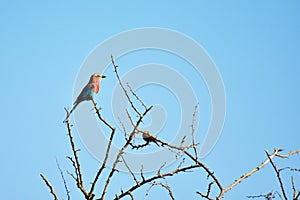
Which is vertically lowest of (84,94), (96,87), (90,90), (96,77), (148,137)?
(148,137)

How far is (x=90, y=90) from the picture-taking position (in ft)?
20.2

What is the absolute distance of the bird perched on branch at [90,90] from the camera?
5886mm

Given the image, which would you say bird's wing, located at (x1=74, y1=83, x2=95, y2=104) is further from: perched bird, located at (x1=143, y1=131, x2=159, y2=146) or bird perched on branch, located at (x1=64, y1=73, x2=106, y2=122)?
perched bird, located at (x1=143, y1=131, x2=159, y2=146)

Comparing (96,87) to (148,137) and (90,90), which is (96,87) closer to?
(90,90)

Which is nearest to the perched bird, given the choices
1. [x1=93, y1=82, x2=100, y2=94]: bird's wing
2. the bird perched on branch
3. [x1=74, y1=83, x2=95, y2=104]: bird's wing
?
the bird perched on branch

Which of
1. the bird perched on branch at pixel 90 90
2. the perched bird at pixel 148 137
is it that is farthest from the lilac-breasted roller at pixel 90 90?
the perched bird at pixel 148 137

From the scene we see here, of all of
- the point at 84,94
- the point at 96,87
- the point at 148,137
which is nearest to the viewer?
the point at 148,137

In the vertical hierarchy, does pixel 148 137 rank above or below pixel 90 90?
below

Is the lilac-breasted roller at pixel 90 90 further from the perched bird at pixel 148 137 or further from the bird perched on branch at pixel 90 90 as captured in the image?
the perched bird at pixel 148 137

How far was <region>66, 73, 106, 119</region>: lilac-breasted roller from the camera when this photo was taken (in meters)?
5.89

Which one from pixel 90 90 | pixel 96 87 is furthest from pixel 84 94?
pixel 96 87

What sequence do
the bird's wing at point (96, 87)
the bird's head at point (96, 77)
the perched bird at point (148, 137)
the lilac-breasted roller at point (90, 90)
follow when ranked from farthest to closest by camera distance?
1. the bird's head at point (96, 77)
2. the bird's wing at point (96, 87)
3. the lilac-breasted roller at point (90, 90)
4. the perched bird at point (148, 137)

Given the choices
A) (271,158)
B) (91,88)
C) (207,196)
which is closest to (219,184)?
(207,196)

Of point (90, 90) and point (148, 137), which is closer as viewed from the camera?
point (148, 137)
